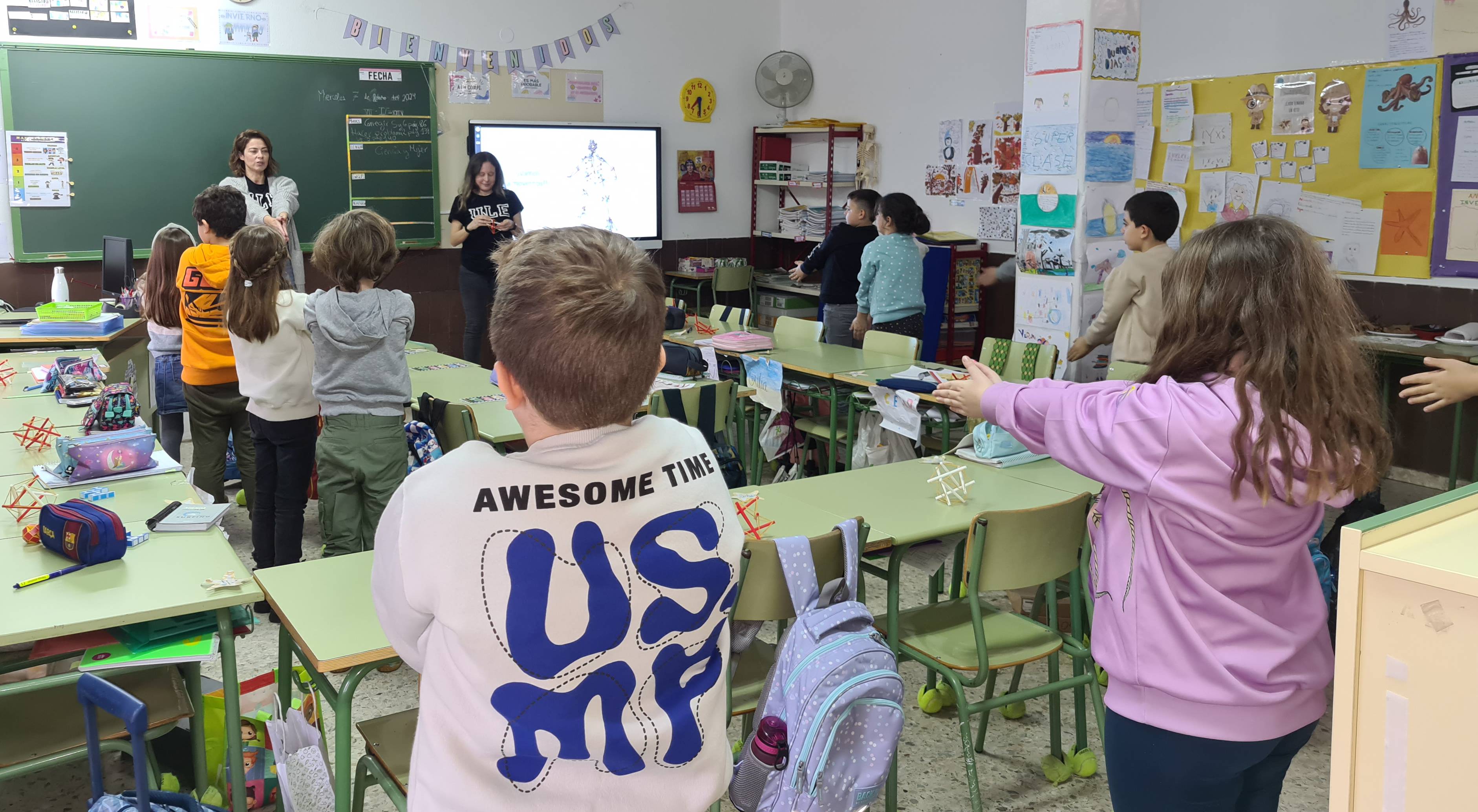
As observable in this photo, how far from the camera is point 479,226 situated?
6.82 metres

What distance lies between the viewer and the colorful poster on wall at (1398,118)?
17.0 feet

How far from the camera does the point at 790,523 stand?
9.00 ft

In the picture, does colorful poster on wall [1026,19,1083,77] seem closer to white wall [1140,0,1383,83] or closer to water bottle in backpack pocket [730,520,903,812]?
white wall [1140,0,1383,83]

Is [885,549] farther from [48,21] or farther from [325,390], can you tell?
[48,21]

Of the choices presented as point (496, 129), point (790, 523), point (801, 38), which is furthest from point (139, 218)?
point (790, 523)

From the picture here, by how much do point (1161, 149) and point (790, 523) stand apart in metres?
4.51

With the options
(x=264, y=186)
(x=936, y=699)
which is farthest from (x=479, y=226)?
(x=936, y=699)

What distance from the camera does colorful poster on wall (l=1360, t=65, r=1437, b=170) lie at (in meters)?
5.18

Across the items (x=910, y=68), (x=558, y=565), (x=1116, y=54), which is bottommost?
(x=558, y=565)

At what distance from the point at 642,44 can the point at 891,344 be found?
398 cm

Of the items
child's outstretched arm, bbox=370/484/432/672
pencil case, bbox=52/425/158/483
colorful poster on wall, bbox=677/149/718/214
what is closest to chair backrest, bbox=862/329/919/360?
pencil case, bbox=52/425/158/483

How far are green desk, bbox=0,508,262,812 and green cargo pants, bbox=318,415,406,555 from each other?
3.35 feet

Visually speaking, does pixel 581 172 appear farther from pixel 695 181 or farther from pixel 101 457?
pixel 101 457

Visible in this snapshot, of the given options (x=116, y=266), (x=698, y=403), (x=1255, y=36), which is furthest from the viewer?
(x=116, y=266)
